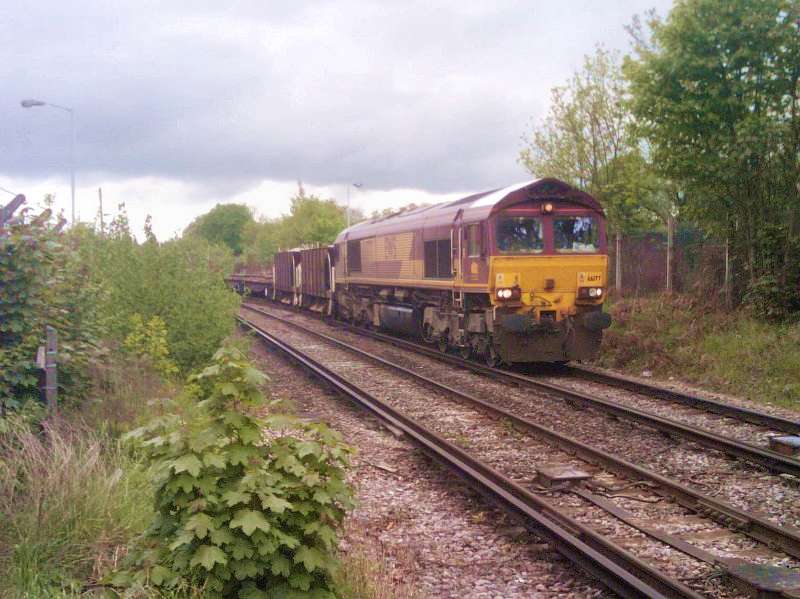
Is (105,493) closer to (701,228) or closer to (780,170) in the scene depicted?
Answer: (780,170)

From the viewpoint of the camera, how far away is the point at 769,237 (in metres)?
15.4

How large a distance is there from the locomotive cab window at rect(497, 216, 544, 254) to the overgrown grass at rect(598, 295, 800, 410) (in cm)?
314

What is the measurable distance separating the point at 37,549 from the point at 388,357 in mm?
13142

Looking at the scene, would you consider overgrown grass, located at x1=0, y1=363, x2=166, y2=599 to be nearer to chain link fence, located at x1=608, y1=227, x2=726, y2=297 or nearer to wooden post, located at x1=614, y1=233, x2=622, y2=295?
chain link fence, located at x1=608, y1=227, x2=726, y2=297

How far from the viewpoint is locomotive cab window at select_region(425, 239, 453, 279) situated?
54.3 feet

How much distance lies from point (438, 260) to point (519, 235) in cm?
286

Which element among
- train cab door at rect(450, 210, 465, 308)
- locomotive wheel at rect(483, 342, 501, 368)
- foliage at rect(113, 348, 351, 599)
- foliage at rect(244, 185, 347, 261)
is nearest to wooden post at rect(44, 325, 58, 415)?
foliage at rect(113, 348, 351, 599)

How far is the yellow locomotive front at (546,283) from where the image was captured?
14.4 metres

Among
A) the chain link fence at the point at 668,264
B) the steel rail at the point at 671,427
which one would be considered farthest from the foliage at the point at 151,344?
the chain link fence at the point at 668,264

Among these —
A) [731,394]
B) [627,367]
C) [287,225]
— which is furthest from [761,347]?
[287,225]

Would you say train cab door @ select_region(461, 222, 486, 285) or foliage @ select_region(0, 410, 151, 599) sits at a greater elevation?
train cab door @ select_region(461, 222, 486, 285)

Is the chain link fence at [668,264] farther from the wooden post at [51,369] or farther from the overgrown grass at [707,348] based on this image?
the wooden post at [51,369]

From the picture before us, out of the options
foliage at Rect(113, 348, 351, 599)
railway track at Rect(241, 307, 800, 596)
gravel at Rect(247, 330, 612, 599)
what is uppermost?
foliage at Rect(113, 348, 351, 599)

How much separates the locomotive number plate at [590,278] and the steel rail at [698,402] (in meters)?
1.63
